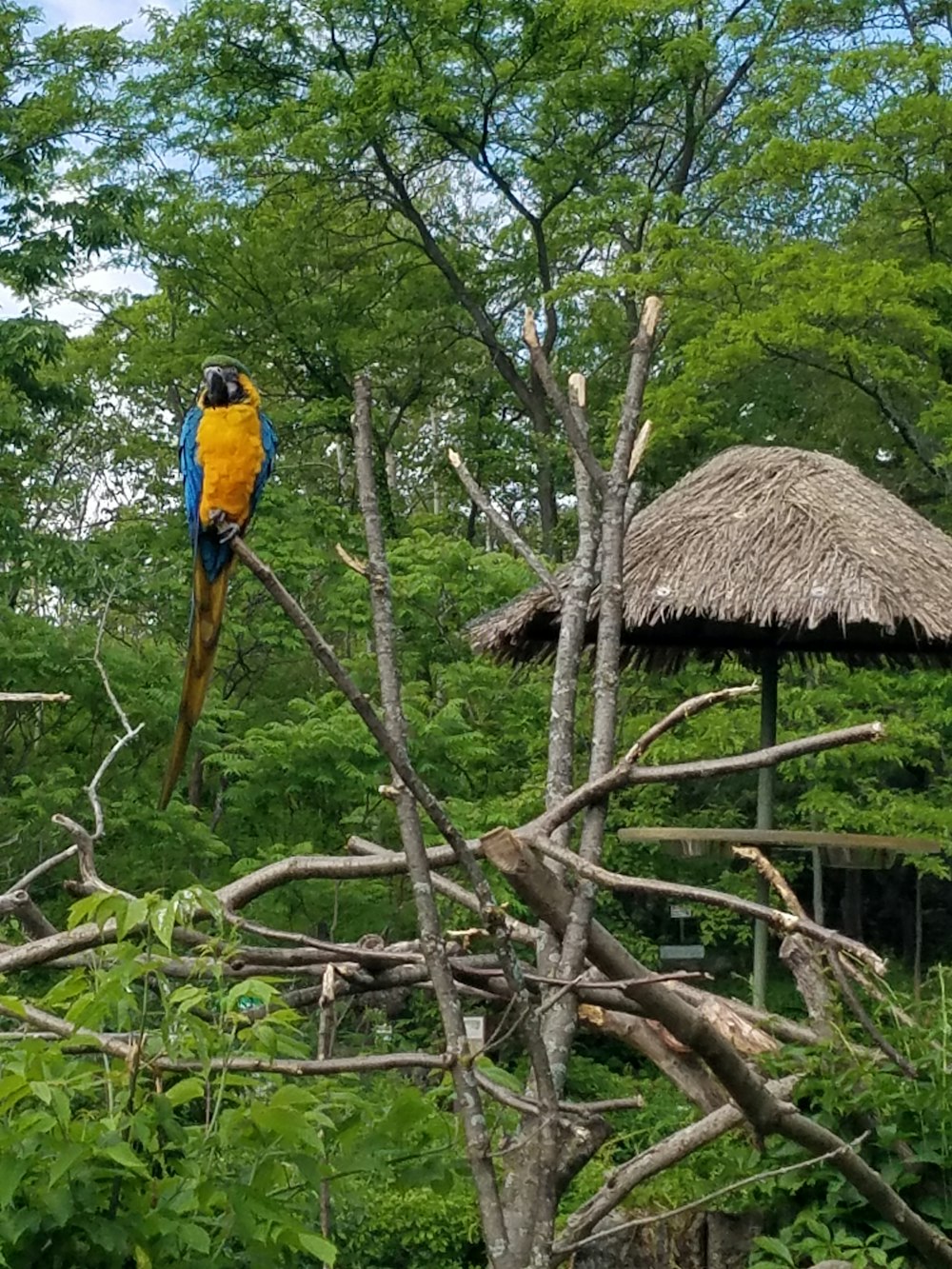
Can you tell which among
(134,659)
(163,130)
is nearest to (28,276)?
(134,659)

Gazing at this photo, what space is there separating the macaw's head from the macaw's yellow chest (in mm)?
24

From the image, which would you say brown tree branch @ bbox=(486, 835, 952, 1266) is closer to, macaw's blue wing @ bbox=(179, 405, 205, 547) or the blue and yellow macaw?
the blue and yellow macaw

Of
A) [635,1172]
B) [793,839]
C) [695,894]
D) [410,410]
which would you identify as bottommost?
[635,1172]

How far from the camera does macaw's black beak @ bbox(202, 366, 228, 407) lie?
323 cm

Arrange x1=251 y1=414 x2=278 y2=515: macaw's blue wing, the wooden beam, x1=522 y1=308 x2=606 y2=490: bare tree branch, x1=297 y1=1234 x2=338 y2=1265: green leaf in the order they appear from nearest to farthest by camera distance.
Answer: x1=297 y1=1234 x2=338 y2=1265: green leaf < x1=522 y1=308 x2=606 y2=490: bare tree branch < x1=251 y1=414 x2=278 y2=515: macaw's blue wing < the wooden beam

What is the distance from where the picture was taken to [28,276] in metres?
6.82

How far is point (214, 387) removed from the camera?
3.23 metres

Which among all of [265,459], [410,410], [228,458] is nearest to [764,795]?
[265,459]

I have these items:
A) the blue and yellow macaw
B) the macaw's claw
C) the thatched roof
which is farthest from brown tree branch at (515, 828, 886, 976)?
the thatched roof

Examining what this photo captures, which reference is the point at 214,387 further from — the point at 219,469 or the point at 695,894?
the point at 695,894

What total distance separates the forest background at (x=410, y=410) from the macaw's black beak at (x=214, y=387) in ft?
2.37

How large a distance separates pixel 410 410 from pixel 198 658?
10954 millimetres

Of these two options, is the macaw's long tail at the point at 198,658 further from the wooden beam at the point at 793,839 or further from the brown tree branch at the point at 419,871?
the wooden beam at the point at 793,839

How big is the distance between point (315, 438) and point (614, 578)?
1025 centimetres
